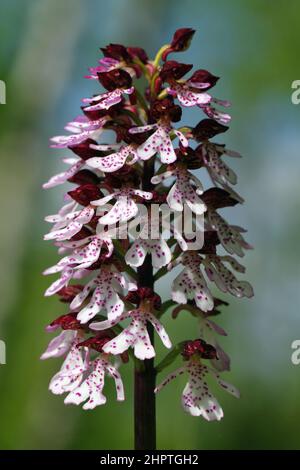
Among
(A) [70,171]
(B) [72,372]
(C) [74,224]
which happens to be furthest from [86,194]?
(B) [72,372]

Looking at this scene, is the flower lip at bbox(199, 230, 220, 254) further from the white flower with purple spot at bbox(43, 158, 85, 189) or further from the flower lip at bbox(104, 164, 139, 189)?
the white flower with purple spot at bbox(43, 158, 85, 189)

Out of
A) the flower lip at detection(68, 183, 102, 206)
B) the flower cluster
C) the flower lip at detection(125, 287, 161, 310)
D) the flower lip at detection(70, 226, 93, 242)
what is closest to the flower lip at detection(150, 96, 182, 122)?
the flower cluster

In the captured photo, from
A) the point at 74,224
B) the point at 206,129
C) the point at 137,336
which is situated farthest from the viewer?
the point at 206,129

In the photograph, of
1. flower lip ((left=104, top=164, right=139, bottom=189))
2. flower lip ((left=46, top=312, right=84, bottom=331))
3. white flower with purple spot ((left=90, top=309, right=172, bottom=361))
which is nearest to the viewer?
white flower with purple spot ((left=90, top=309, right=172, bottom=361))

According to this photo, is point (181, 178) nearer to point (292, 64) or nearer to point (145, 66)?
point (145, 66)

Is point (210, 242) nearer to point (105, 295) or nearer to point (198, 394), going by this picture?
point (105, 295)

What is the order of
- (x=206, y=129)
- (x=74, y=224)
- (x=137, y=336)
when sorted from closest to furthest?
(x=137, y=336) < (x=74, y=224) < (x=206, y=129)

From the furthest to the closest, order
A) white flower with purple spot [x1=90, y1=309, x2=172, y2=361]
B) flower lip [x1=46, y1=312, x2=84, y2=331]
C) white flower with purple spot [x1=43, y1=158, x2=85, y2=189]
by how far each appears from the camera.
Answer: white flower with purple spot [x1=43, y1=158, x2=85, y2=189] < flower lip [x1=46, y1=312, x2=84, y2=331] < white flower with purple spot [x1=90, y1=309, x2=172, y2=361]

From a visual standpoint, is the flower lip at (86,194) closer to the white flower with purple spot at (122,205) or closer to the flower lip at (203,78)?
the white flower with purple spot at (122,205)
